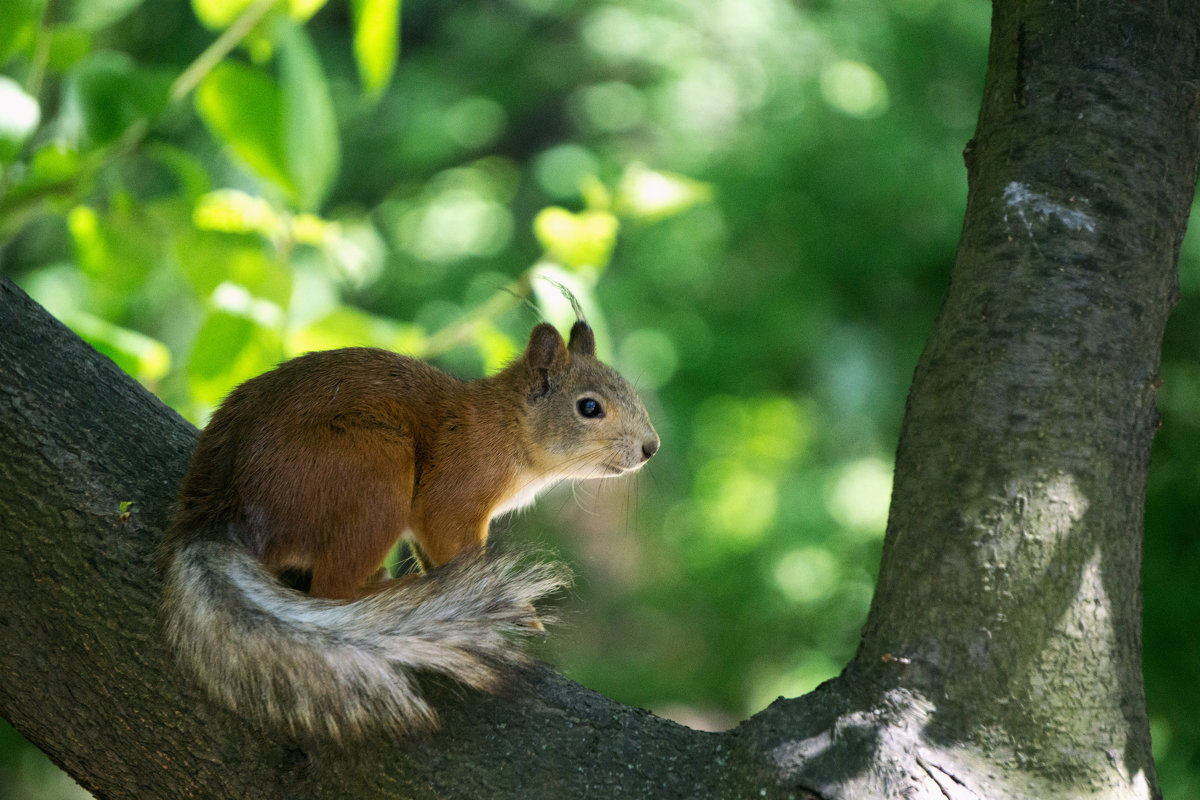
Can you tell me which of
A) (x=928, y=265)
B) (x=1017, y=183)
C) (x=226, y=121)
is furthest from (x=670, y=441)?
(x=1017, y=183)

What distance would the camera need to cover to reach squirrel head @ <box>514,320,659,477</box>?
180 cm

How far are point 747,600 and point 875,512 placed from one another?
1.73 ft

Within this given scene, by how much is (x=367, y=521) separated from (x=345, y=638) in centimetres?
25

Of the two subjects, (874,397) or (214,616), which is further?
(874,397)

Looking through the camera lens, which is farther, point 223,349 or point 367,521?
point 223,349

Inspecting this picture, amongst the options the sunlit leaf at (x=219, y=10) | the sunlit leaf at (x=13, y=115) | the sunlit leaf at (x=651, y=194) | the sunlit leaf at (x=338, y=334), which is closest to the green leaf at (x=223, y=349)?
the sunlit leaf at (x=338, y=334)

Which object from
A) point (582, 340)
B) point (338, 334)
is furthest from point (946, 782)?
point (338, 334)

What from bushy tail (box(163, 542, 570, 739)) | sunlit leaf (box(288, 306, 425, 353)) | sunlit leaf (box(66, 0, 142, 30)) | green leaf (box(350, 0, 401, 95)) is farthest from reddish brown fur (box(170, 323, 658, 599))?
sunlit leaf (box(66, 0, 142, 30))

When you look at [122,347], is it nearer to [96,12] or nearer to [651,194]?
[651,194]

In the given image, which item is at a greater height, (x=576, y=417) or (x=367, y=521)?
(x=576, y=417)

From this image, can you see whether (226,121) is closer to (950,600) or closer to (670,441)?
(950,600)

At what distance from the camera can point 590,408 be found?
185 centimetres

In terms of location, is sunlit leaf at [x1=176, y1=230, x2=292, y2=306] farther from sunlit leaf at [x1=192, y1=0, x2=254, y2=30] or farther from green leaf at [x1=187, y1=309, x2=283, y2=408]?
sunlit leaf at [x1=192, y1=0, x2=254, y2=30]

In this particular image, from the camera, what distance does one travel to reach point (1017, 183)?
118cm
